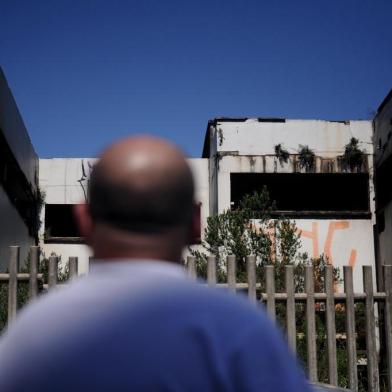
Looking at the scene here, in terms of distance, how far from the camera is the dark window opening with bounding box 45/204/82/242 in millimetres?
19672

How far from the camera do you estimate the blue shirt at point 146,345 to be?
93cm

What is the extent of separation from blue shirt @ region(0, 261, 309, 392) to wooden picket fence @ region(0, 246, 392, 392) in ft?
14.7

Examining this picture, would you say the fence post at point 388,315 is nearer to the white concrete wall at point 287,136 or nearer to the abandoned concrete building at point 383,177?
the abandoned concrete building at point 383,177

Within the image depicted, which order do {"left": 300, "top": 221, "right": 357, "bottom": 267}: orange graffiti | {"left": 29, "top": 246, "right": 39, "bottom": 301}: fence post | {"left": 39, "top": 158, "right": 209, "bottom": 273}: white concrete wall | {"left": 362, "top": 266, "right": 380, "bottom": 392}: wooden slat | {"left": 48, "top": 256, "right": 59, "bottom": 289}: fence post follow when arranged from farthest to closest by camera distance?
{"left": 39, "top": 158, "right": 209, "bottom": 273}: white concrete wall, {"left": 300, "top": 221, "right": 357, "bottom": 267}: orange graffiti, {"left": 362, "top": 266, "right": 380, "bottom": 392}: wooden slat, {"left": 48, "top": 256, "right": 59, "bottom": 289}: fence post, {"left": 29, "top": 246, "right": 39, "bottom": 301}: fence post

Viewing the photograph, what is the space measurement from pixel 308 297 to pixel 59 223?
55.8 ft

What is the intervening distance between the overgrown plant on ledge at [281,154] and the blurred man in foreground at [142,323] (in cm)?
1771

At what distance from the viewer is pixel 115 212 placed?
40.3 inches

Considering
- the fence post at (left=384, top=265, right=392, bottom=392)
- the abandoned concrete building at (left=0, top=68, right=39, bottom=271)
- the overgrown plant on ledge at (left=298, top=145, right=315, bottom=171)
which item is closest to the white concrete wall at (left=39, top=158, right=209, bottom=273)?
the abandoned concrete building at (left=0, top=68, right=39, bottom=271)

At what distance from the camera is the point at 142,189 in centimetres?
101

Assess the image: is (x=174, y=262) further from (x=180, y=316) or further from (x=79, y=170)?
(x=79, y=170)

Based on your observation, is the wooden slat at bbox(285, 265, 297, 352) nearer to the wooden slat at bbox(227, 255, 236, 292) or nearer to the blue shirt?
the wooden slat at bbox(227, 255, 236, 292)

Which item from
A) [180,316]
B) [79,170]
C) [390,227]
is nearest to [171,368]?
[180,316]

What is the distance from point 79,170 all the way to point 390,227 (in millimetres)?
10489

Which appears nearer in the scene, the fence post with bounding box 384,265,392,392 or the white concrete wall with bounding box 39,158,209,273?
the fence post with bounding box 384,265,392,392
